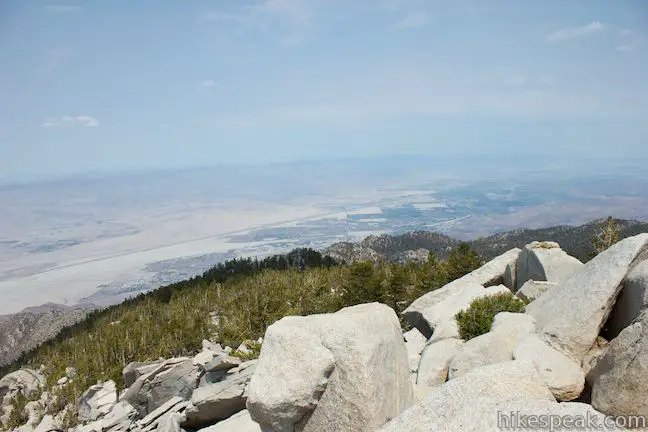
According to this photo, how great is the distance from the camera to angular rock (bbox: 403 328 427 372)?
25198mm

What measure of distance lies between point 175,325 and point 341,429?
265ft

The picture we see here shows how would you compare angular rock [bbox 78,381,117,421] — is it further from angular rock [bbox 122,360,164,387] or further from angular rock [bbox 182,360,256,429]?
angular rock [bbox 182,360,256,429]

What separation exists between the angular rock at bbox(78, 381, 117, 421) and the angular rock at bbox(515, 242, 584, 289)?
162ft

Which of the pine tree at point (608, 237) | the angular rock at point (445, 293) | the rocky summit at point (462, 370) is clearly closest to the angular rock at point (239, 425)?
the rocky summit at point (462, 370)

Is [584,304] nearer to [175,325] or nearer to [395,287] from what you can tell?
[395,287]

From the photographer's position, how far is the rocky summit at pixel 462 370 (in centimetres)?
1005

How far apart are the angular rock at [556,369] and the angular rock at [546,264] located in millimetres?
15818

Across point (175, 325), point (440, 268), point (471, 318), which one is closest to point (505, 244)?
point (440, 268)

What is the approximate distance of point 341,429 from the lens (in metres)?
13.0

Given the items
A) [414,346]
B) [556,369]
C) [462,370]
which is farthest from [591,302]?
[414,346]

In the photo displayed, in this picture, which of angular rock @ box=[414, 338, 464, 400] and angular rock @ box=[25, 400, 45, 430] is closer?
angular rock @ box=[414, 338, 464, 400]

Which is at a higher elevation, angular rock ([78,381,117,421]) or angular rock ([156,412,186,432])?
angular rock ([156,412,186,432])

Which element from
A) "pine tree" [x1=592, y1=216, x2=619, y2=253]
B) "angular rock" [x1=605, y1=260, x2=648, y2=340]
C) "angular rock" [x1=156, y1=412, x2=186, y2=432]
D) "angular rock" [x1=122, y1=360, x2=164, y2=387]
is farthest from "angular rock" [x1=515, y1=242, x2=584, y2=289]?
"angular rock" [x1=122, y1=360, x2=164, y2=387]

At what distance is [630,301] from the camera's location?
595 inches
